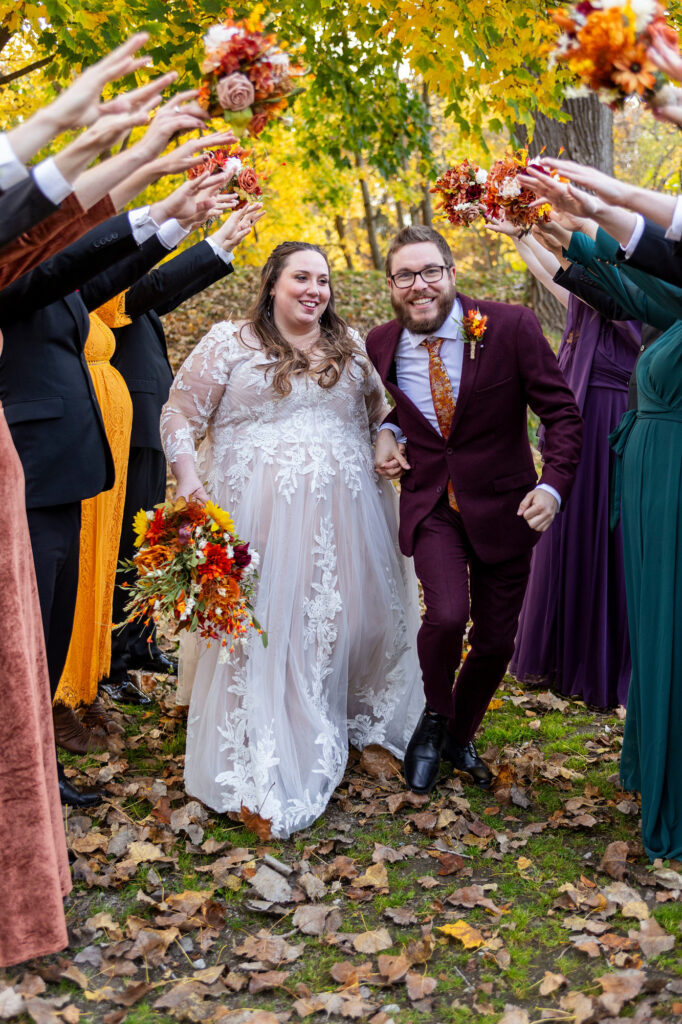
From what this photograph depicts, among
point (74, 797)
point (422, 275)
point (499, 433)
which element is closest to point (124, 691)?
point (74, 797)

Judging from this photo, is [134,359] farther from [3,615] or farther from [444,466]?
[3,615]

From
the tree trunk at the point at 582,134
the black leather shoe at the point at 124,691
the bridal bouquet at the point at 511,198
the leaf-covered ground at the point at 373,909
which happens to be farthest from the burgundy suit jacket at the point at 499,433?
the tree trunk at the point at 582,134

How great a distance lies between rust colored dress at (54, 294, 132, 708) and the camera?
204 inches

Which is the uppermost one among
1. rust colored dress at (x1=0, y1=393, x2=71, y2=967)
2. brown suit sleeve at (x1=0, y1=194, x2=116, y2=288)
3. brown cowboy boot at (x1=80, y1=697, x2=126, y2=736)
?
brown suit sleeve at (x1=0, y1=194, x2=116, y2=288)

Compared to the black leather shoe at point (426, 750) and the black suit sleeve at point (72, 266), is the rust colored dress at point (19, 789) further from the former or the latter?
the black leather shoe at point (426, 750)

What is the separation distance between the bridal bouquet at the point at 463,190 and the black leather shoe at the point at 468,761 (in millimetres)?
2584

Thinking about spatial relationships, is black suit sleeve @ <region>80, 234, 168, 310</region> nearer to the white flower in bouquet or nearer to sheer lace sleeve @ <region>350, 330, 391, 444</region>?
sheer lace sleeve @ <region>350, 330, 391, 444</region>

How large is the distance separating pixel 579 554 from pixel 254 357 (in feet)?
8.26

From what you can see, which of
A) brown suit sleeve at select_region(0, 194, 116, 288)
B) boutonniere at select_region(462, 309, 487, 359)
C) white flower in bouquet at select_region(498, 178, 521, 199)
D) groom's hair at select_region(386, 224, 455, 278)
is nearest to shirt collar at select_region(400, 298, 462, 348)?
boutonniere at select_region(462, 309, 487, 359)

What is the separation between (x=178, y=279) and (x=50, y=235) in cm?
243

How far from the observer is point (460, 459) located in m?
4.41

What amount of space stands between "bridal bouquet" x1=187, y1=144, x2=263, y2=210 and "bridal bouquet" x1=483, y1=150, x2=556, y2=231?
1103mm

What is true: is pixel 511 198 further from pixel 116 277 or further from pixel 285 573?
pixel 285 573

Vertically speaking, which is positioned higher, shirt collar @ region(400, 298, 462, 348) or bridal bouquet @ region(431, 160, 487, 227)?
bridal bouquet @ region(431, 160, 487, 227)
